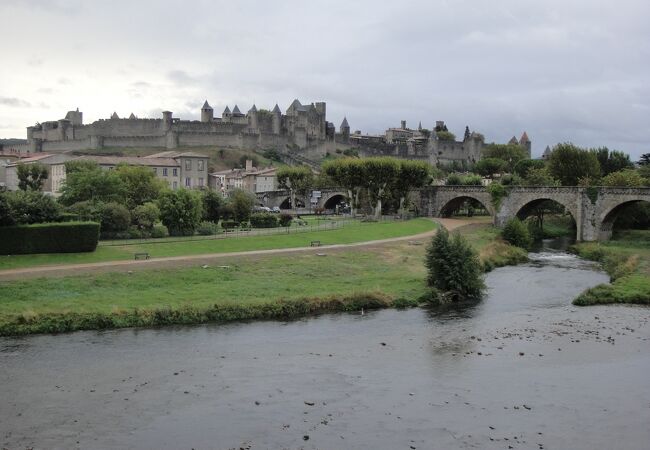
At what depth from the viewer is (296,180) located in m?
81.0

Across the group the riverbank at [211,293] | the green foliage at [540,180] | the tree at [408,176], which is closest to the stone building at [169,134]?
the tree at [408,176]

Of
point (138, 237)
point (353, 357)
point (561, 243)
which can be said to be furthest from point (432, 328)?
point (561, 243)

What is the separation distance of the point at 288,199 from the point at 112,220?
149 ft

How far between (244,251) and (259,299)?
420 inches

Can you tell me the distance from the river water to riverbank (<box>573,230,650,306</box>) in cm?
359

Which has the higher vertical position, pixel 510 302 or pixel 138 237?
pixel 138 237

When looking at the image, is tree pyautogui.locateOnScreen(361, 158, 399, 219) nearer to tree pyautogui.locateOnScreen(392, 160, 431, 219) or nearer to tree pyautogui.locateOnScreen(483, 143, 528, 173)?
tree pyautogui.locateOnScreen(392, 160, 431, 219)

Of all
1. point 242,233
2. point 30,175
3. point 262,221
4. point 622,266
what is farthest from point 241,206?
point 30,175

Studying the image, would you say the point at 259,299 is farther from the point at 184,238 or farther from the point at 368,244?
the point at 368,244

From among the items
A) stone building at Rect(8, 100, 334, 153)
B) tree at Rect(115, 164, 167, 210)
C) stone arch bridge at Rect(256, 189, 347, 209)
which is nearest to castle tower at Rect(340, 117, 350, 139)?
stone building at Rect(8, 100, 334, 153)

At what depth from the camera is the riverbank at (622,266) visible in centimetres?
3086

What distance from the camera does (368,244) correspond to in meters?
45.5

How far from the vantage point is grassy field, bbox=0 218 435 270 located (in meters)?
32.9

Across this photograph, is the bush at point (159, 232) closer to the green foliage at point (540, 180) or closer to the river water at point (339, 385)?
the river water at point (339, 385)
